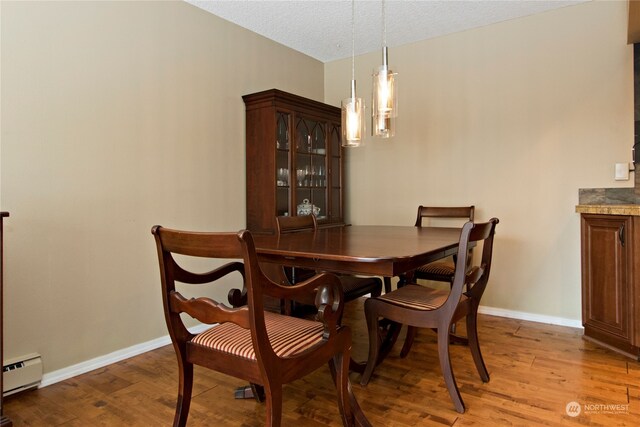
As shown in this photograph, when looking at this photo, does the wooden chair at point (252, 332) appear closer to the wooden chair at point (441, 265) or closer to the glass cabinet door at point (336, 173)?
the wooden chair at point (441, 265)

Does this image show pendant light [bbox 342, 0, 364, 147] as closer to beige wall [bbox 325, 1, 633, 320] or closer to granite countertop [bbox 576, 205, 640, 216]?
beige wall [bbox 325, 1, 633, 320]

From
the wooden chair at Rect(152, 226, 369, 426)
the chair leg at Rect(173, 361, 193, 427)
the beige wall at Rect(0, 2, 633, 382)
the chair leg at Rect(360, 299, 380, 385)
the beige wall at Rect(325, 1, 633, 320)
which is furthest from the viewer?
the beige wall at Rect(325, 1, 633, 320)

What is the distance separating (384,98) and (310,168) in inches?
58.3

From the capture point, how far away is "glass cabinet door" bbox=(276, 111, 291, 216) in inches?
126

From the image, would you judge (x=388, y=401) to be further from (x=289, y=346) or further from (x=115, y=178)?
(x=115, y=178)

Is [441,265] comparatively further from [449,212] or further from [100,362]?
[100,362]

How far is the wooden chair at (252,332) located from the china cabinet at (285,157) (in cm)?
163

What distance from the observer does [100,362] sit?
2.36 meters

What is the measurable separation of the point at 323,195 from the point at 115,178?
1828mm

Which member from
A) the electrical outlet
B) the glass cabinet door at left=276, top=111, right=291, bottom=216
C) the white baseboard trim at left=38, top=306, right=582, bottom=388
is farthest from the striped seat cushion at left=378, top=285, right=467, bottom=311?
the electrical outlet

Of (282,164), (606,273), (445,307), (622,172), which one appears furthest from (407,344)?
(622,172)

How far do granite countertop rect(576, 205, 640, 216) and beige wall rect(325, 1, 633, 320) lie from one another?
43 centimetres

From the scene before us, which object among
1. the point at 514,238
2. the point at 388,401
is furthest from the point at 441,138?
the point at 388,401

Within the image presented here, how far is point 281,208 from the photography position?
3.26m
